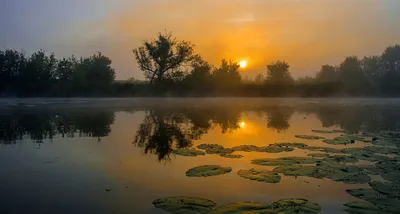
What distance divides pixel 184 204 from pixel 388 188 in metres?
3.32

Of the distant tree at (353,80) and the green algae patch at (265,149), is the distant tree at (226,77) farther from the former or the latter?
the green algae patch at (265,149)

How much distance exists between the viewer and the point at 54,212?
4.34 m

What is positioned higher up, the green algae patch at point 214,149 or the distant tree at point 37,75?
the distant tree at point 37,75

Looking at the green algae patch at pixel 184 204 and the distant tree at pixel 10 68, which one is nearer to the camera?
the green algae patch at pixel 184 204

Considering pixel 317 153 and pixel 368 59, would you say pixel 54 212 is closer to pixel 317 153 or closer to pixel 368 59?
pixel 317 153

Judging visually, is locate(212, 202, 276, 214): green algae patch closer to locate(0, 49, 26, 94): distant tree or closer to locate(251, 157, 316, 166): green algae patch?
locate(251, 157, 316, 166): green algae patch

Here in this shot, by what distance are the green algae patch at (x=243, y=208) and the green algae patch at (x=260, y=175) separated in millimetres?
1405

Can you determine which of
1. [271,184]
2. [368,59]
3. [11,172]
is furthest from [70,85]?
[368,59]

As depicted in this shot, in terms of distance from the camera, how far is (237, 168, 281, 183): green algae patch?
577cm

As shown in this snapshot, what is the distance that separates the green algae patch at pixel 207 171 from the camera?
6223mm

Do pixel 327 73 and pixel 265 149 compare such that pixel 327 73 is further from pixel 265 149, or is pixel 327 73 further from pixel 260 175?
pixel 260 175

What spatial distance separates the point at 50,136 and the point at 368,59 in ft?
211

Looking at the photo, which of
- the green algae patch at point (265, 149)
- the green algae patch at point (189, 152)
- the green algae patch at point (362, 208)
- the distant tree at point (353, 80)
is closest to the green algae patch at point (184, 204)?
the green algae patch at point (362, 208)

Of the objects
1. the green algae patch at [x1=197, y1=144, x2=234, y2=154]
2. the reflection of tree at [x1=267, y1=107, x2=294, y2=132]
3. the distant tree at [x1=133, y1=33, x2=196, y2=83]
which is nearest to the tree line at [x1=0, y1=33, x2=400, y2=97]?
the distant tree at [x1=133, y1=33, x2=196, y2=83]
